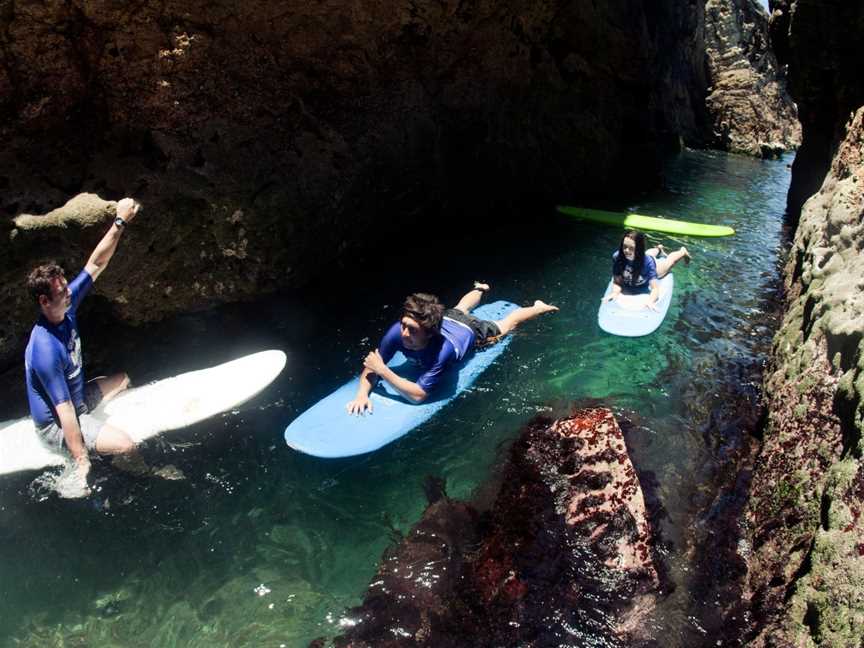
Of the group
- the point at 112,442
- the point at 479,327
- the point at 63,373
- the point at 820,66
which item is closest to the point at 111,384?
the point at 112,442

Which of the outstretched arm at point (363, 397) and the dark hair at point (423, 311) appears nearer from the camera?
the dark hair at point (423, 311)

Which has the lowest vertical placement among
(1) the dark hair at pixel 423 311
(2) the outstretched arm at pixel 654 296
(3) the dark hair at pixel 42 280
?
(2) the outstretched arm at pixel 654 296

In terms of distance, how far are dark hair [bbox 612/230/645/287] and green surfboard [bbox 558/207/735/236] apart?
12.8 ft

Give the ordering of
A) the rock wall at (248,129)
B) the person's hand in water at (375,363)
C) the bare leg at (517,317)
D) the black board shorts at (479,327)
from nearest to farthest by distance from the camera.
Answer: the person's hand in water at (375,363) < the rock wall at (248,129) < the black board shorts at (479,327) < the bare leg at (517,317)

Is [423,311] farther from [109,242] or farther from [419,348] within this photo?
[109,242]

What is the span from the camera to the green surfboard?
11.6 meters

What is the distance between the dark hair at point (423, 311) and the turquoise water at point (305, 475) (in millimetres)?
1070

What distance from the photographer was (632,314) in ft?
25.5

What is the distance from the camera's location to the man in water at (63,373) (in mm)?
4820

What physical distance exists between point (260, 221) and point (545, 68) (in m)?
7.55

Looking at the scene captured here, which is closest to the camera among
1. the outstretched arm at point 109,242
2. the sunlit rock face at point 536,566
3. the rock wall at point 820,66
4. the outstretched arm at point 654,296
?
the sunlit rock face at point 536,566

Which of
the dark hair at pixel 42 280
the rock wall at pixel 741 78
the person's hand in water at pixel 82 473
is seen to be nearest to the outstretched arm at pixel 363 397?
the person's hand in water at pixel 82 473

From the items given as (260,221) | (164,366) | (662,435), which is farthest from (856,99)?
(164,366)

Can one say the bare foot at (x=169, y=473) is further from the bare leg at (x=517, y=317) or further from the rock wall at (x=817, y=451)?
the rock wall at (x=817, y=451)
